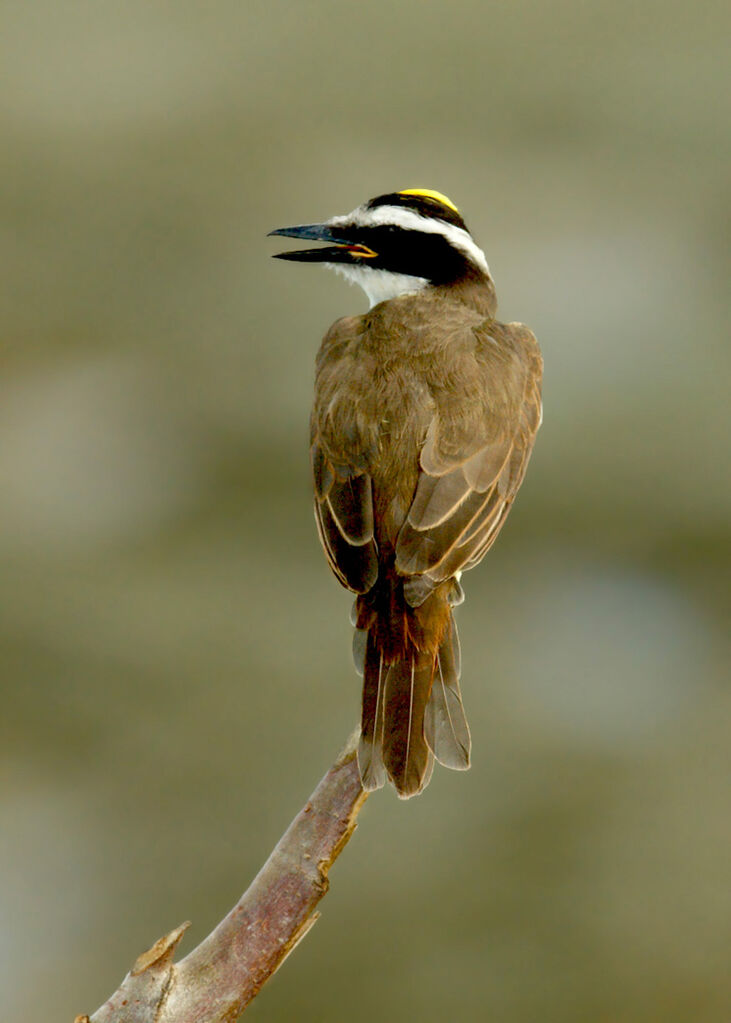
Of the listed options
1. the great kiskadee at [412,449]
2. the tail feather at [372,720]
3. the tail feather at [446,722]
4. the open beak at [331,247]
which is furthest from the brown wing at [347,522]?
the open beak at [331,247]

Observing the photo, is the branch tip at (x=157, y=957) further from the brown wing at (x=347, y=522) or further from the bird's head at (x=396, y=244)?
the bird's head at (x=396, y=244)

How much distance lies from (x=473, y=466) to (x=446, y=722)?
70cm

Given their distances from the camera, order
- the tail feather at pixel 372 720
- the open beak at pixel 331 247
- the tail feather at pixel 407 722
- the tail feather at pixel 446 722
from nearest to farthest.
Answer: the tail feather at pixel 372 720 < the tail feather at pixel 407 722 < the tail feather at pixel 446 722 < the open beak at pixel 331 247

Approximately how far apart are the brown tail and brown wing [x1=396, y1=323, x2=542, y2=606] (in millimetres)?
92

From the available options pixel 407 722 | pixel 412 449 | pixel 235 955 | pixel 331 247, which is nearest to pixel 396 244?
pixel 331 247

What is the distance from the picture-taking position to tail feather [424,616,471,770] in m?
3.32

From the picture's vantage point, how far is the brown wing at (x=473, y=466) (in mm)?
3443

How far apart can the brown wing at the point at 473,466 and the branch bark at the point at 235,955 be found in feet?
2.86

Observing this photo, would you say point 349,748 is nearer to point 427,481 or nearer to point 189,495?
point 427,481

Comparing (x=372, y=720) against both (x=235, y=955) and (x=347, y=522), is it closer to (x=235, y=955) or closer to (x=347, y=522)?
(x=347, y=522)

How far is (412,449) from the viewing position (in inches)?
141

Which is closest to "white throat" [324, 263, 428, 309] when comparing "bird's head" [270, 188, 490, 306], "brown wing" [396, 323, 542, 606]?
"bird's head" [270, 188, 490, 306]

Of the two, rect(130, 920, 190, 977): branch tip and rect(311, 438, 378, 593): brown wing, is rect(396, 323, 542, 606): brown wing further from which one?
rect(130, 920, 190, 977): branch tip

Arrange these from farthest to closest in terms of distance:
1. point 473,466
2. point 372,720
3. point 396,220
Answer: point 396,220, point 473,466, point 372,720
